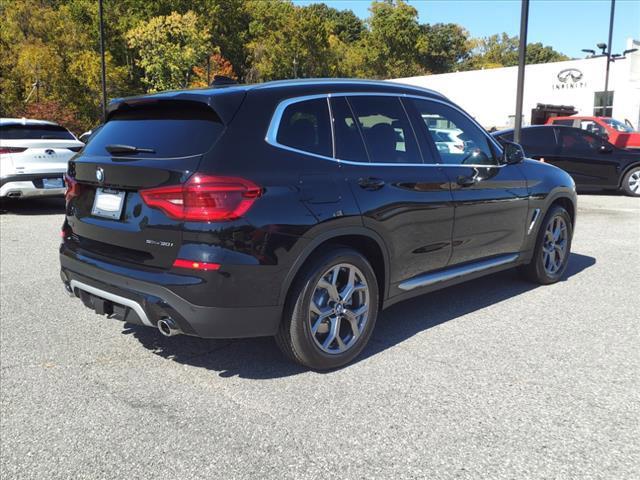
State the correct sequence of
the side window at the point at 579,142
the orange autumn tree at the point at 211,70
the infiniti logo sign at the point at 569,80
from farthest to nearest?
1. the orange autumn tree at the point at 211,70
2. the infiniti logo sign at the point at 569,80
3. the side window at the point at 579,142

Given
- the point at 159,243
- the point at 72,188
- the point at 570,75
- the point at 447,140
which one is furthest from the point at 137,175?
the point at 570,75

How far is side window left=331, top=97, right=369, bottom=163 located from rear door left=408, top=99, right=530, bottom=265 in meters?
0.78

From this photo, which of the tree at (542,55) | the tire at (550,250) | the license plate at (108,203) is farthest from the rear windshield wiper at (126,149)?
the tree at (542,55)

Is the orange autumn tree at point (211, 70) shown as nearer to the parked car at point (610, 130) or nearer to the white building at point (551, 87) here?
the white building at point (551, 87)

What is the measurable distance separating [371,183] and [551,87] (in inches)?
1543

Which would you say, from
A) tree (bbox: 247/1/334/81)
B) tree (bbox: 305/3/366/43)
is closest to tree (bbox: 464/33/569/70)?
tree (bbox: 305/3/366/43)

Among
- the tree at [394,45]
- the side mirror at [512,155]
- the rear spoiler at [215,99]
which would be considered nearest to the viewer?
the rear spoiler at [215,99]

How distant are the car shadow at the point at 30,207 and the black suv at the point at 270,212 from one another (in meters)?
7.73

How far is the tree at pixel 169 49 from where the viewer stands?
36688mm

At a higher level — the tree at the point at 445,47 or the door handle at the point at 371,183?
the tree at the point at 445,47

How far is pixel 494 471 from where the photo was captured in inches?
105

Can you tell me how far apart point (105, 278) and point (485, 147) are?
10.6 feet

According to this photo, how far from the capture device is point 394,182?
3.95m

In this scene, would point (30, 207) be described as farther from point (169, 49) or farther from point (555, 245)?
point (169, 49)
